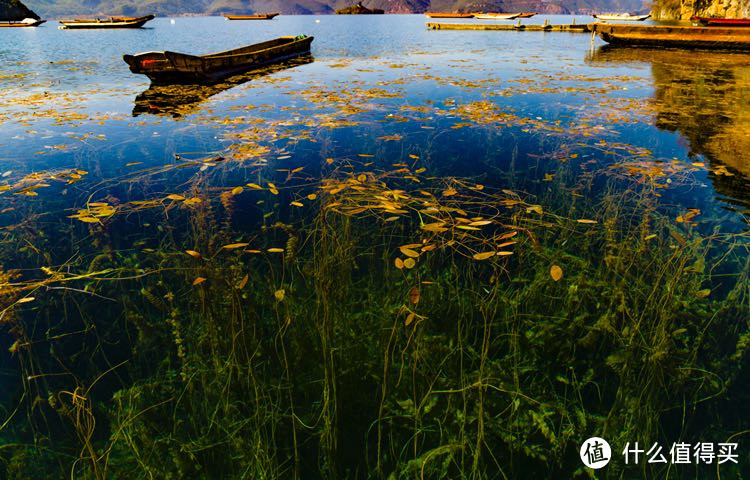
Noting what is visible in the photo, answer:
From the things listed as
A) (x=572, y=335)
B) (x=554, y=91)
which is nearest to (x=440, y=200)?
(x=572, y=335)

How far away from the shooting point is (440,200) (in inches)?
218

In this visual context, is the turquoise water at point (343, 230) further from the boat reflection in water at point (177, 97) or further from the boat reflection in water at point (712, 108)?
the boat reflection in water at point (177, 97)

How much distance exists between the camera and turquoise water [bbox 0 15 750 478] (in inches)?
114

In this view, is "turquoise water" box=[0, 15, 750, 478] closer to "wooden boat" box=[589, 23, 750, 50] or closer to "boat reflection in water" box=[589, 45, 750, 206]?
"boat reflection in water" box=[589, 45, 750, 206]

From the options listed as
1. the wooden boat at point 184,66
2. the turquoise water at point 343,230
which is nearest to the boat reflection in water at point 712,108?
the turquoise water at point 343,230

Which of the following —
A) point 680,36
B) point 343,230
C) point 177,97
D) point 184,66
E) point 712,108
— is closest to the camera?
point 343,230

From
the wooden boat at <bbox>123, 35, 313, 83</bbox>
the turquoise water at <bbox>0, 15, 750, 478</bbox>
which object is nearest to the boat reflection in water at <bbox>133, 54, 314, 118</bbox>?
the turquoise water at <bbox>0, 15, 750, 478</bbox>

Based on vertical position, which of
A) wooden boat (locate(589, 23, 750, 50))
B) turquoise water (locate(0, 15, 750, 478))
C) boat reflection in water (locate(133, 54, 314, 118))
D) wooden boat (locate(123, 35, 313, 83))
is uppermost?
wooden boat (locate(589, 23, 750, 50))

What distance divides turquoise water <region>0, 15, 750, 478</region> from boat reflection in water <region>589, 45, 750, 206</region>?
0.08 metres

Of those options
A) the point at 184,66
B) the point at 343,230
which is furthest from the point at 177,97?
the point at 343,230

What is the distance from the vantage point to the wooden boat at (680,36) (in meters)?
22.6

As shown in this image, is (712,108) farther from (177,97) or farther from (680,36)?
(680,36)

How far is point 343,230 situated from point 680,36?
33310 millimetres

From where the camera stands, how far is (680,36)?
2531 centimetres
